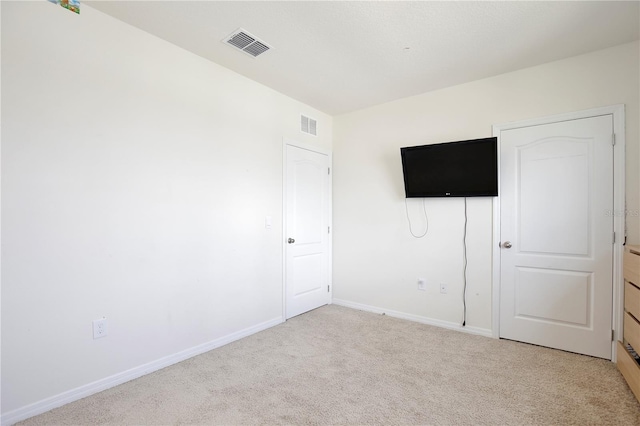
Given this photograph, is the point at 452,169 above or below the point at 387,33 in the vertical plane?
below

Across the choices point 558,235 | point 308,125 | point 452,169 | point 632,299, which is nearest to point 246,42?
point 308,125

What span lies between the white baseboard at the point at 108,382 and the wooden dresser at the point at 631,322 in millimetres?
3008

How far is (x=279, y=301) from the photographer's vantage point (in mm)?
3398

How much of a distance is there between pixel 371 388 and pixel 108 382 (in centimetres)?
185

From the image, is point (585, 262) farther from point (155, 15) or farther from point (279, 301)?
point (155, 15)

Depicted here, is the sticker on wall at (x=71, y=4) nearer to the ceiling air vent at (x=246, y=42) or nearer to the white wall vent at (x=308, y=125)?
the ceiling air vent at (x=246, y=42)

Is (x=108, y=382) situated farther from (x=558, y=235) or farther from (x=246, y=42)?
(x=558, y=235)

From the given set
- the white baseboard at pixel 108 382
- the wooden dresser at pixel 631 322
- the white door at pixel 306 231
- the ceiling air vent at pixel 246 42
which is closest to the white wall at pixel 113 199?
the white baseboard at pixel 108 382

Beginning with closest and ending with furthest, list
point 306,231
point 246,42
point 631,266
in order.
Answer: point 631,266
point 246,42
point 306,231

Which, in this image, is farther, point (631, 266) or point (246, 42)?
point (246, 42)

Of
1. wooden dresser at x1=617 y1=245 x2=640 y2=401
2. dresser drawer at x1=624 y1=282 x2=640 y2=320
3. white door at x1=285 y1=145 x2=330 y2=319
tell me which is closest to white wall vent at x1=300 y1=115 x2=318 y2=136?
white door at x1=285 y1=145 x2=330 y2=319

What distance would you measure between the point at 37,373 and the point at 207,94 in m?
2.36

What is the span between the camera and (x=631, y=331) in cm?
213

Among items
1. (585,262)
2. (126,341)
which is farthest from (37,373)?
(585,262)
